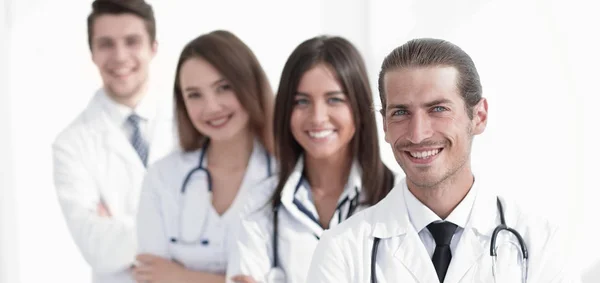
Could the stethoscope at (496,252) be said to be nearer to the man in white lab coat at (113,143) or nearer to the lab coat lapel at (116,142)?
the man in white lab coat at (113,143)

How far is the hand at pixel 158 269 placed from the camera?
2.48 m

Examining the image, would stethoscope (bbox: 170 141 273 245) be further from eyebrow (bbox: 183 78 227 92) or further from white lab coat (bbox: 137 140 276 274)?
eyebrow (bbox: 183 78 227 92)

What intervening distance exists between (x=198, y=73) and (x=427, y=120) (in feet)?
3.95

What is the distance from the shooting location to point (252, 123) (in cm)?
260

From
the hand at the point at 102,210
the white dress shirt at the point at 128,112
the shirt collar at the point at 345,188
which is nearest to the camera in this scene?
the shirt collar at the point at 345,188

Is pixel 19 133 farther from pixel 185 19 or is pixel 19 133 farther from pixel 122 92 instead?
pixel 185 19

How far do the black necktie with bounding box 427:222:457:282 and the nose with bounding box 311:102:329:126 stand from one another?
562 millimetres

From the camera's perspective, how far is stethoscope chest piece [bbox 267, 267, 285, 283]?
6.79 feet

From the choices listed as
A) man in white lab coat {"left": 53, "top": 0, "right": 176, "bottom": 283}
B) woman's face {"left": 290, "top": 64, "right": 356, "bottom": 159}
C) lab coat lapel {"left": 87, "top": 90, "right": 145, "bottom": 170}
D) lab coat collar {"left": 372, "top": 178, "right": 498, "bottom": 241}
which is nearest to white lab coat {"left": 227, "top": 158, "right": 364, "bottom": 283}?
woman's face {"left": 290, "top": 64, "right": 356, "bottom": 159}

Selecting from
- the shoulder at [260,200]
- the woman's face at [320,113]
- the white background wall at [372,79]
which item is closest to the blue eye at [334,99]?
the woman's face at [320,113]

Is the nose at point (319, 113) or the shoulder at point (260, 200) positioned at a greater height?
the nose at point (319, 113)

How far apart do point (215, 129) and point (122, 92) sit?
62 cm

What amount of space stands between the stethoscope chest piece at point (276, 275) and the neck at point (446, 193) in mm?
582

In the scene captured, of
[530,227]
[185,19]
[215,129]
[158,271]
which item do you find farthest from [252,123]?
[530,227]
